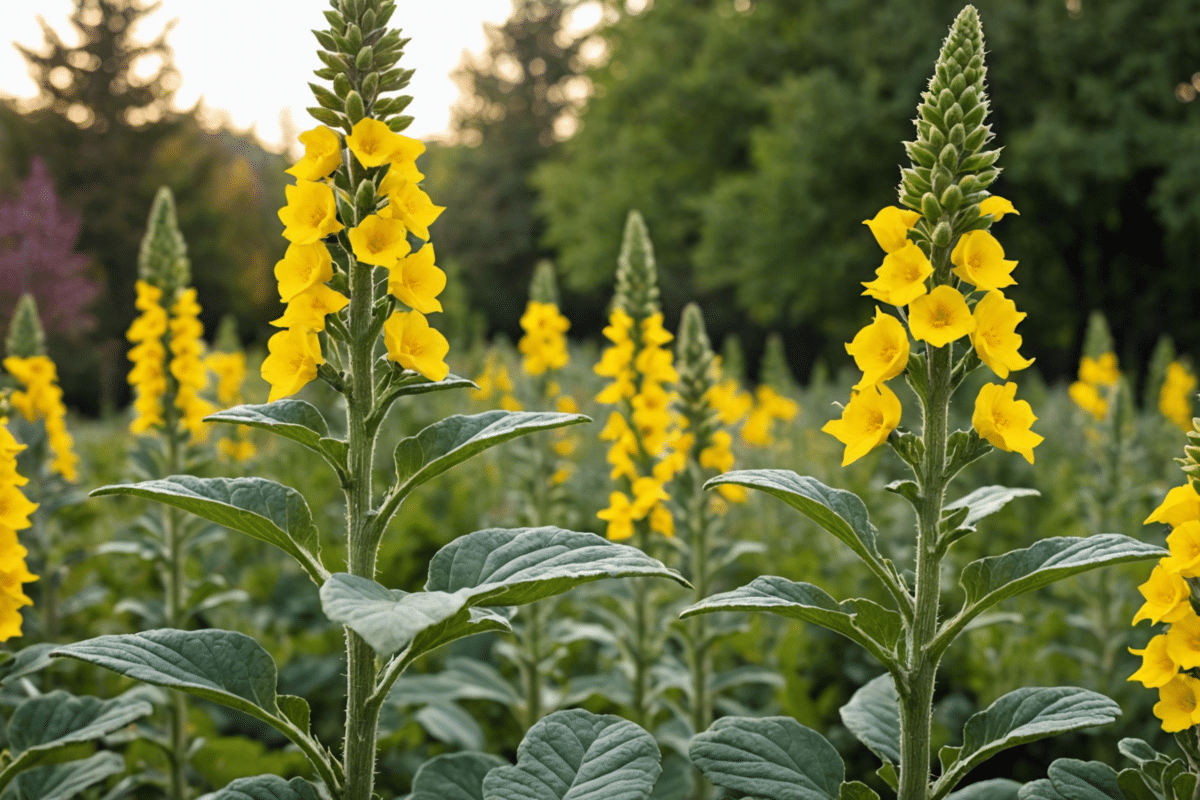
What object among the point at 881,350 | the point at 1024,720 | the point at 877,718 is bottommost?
the point at 877,718

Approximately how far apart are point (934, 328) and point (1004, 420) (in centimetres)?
21

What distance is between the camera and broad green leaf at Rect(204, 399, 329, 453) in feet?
4.59

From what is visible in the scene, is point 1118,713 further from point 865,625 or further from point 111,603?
point 111,603

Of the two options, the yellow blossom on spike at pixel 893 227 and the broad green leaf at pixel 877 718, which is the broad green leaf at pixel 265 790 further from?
the yellow blossom on spike at pixel 893 227

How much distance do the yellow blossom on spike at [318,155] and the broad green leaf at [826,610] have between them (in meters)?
0.93

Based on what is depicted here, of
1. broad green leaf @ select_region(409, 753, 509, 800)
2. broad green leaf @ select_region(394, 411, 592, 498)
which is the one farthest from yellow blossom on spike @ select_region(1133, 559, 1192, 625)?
broad green leaf @ select_region(409, 753, 509, 800)

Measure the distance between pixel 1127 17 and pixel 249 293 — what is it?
20.2m

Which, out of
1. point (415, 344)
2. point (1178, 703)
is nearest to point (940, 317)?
point (1178, 703)

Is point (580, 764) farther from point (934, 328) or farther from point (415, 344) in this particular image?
point (934, 328)

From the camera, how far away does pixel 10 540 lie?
180 centimetres

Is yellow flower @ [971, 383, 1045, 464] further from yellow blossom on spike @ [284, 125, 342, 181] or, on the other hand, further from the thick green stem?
yellow blossom on spike @ [284, 125, 342, 181]

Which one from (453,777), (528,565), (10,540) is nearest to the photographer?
(528,565)

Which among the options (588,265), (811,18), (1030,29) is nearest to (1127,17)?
(1030,29)

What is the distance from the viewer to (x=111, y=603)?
14.9 feet
